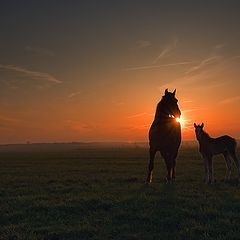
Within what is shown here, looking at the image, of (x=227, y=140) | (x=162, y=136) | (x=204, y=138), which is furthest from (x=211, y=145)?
(x=162, y=136)

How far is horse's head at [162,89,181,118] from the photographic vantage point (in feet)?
60.4

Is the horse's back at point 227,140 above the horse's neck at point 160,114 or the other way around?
the other way around

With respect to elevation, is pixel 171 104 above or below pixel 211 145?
above

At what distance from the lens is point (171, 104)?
18438 millimetres

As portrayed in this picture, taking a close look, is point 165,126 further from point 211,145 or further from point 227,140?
point 227,140

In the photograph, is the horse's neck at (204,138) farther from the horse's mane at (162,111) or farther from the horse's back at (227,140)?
the horse's mane at (162,111)

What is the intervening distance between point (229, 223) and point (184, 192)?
5.68 metres

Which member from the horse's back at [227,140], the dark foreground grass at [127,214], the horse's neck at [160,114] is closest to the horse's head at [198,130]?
the horse's back at [227,140]

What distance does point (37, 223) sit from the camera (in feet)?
36.4

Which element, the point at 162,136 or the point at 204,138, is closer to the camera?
the point at 162,136

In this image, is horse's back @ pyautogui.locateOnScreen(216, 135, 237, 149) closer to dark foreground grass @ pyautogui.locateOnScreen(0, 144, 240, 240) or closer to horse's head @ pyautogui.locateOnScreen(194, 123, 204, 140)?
horse's head @ pyautogui.locateOnScreen(194, 123, 204, 140)

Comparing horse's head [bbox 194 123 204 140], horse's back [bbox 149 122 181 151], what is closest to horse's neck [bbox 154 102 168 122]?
horse's back [bbox 149 122 181 151]

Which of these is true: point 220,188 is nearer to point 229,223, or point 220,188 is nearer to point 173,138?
point 173,138

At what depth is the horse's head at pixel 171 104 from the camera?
725 inches
